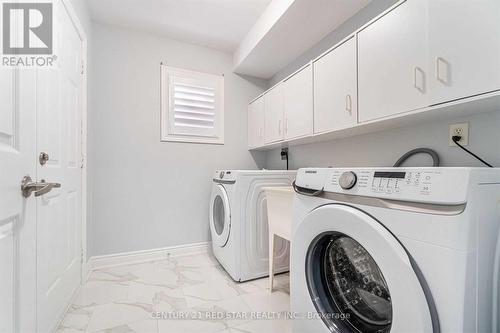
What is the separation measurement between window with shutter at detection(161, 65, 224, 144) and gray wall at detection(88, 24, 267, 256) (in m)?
0.08

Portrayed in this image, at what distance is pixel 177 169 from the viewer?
2422 millimetres

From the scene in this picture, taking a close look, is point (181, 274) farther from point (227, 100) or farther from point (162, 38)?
point (162, 38)

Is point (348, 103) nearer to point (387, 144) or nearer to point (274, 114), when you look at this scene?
point (387, 144)

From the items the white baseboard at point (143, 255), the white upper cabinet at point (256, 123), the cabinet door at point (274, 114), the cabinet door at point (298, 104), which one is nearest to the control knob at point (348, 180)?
the cabinet door at point (298, 104)

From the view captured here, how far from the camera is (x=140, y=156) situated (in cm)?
226

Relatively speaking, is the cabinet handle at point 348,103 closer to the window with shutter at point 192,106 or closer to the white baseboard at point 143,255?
the window with shutter at point 192,106

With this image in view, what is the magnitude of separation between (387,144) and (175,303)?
6.02 ft

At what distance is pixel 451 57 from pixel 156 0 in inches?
82.6

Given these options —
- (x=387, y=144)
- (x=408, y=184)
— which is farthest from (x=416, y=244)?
(x=387, y=144)

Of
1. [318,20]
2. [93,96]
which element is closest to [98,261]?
[93,96]

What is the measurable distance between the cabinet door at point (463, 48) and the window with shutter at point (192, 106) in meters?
2.01

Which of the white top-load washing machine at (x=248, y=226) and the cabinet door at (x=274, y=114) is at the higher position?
the cabinet door at (x=274, y=114)

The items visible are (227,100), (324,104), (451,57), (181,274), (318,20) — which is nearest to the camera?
(451,57)

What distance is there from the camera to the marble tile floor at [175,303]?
1306 mm
